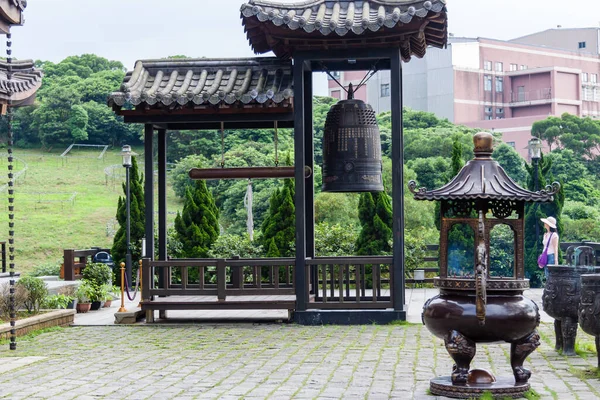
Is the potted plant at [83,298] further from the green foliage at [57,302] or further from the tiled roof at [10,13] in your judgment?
the tiled roof at [10,13]

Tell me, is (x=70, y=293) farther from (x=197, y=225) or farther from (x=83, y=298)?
(x=197, y=225)

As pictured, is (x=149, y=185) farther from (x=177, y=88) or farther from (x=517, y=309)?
(x=517, y=309)

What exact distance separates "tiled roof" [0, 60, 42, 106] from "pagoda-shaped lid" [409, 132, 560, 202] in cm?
719

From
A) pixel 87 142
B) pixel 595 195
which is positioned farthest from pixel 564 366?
pixel 87 142

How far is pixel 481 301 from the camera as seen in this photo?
24.7ft

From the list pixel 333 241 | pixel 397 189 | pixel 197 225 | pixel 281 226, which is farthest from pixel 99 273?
pixel 397 189

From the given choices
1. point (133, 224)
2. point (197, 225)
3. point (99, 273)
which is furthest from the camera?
point (133, 224)

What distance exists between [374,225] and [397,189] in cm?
914

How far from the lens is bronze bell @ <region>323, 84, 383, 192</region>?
13.4 m

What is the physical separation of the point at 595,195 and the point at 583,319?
1518 inches

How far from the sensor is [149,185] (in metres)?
14.2

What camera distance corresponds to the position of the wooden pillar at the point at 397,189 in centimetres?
1343

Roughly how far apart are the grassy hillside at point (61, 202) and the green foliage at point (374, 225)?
18.9 metres

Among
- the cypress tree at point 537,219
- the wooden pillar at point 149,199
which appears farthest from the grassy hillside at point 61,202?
the wooden pillar at point 149,199
